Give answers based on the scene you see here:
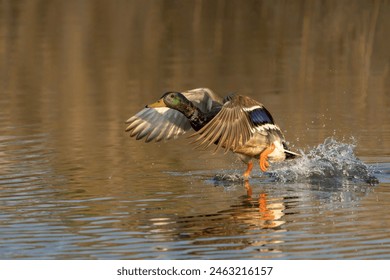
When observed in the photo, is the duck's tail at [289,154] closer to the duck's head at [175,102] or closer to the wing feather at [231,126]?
the wing feather at [231,126]

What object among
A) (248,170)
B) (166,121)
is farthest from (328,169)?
(166,121)

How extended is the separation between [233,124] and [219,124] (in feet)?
0.60

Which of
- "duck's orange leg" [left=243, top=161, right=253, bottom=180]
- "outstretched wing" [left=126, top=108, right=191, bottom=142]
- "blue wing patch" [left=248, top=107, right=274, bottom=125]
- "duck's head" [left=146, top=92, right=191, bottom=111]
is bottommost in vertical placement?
"duck's orange leg" [left=243, top=161, right=253, bottom=180]

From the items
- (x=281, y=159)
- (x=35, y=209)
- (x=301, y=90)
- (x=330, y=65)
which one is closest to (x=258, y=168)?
(x=281, y=159)

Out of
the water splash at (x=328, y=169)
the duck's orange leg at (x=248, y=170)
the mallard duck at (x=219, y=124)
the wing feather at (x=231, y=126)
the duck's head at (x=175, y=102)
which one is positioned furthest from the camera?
the duck's orange leg at (x=248, y=170)

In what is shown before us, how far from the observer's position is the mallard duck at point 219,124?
1152 centimetres

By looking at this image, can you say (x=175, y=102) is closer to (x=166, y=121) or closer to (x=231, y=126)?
(x=166, y=121)

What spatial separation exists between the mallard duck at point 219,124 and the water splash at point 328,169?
19 centimetres

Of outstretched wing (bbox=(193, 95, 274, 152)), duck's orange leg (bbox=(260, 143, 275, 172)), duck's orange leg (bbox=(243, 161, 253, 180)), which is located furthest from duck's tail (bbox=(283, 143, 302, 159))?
outstretched wing (bbox=(193, 95, 274, 152))

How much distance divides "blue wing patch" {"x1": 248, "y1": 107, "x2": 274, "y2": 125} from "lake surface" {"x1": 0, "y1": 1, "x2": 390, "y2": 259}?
702 mm

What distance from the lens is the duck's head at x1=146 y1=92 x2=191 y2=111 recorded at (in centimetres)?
1225

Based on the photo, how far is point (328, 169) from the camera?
1232cm

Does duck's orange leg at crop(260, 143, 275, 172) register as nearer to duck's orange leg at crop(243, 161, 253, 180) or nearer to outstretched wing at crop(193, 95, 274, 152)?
duck's orange leg at crop(243, 161, 253, 180)

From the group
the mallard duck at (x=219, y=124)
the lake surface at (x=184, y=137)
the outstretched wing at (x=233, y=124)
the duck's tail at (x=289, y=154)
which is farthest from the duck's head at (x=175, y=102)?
the duck's tail at (x=289, y=154)
